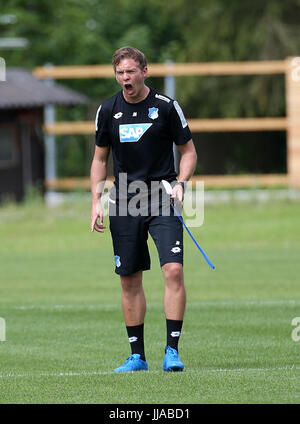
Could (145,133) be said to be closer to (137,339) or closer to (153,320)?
(137,339)

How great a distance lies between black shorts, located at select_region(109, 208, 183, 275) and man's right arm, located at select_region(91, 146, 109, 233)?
12 cm

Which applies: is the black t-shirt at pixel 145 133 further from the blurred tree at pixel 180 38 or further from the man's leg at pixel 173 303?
the blurred tree at pixel 180 38

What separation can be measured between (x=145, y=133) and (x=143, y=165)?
0.23m

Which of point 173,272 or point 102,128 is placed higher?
point 102,128

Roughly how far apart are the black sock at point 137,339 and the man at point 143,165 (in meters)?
0.06

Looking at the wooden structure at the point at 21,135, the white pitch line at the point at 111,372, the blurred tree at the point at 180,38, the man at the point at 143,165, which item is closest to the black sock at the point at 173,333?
→ the man at the point at 143,165

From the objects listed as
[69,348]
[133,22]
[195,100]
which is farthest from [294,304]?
[133,22]

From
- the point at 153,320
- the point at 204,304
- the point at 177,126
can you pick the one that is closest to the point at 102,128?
the point at 177,126

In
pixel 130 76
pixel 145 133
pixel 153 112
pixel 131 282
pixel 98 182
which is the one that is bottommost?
pixel 131 282

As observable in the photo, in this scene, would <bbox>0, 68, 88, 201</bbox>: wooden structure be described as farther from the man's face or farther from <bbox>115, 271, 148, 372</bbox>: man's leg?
the man's face

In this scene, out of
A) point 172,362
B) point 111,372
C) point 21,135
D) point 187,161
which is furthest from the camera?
point 21,135

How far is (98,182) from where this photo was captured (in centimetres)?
800

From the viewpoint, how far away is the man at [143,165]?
762 centimetres

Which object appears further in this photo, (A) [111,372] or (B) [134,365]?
(B) [134,365]
